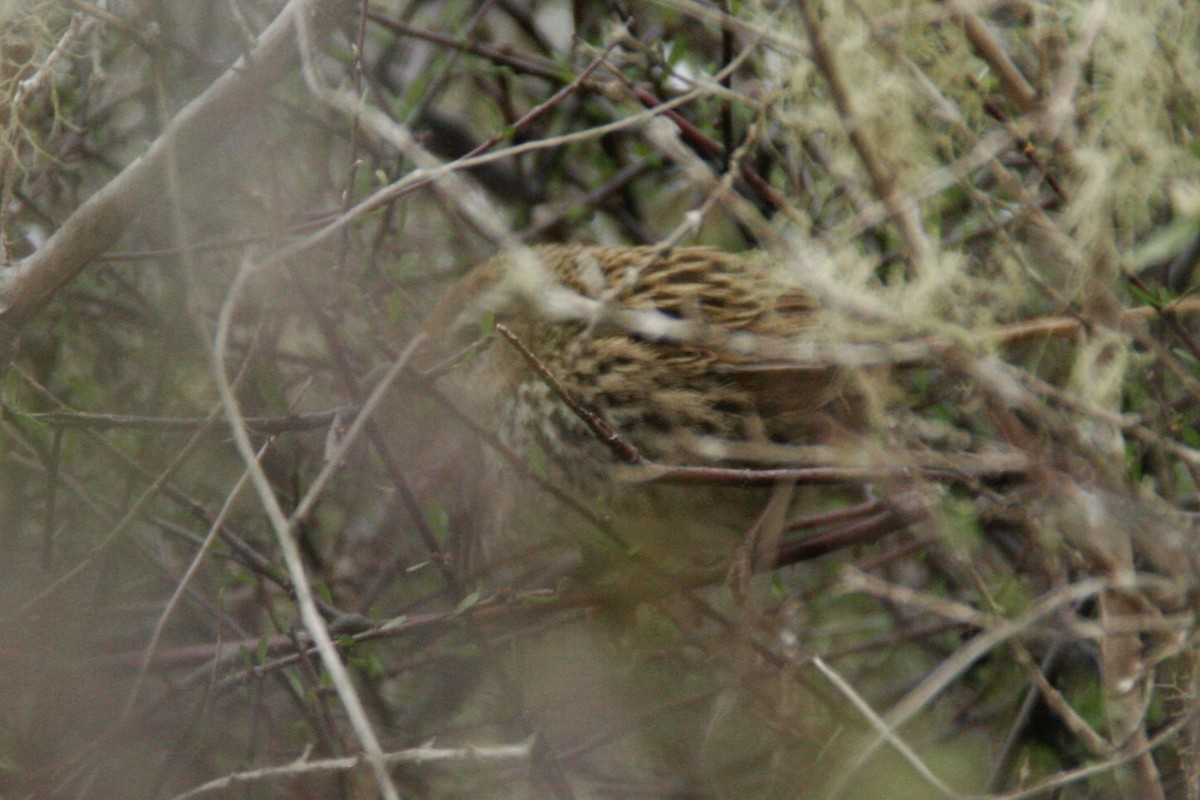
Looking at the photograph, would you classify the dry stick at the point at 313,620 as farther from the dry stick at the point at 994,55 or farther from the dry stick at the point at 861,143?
the dry stick at the point at 994,55

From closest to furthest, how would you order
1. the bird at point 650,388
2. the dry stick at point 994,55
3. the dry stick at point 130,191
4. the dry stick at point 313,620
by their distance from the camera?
the dry stick at point 313,620
the dry stick at point 994,55
the dry stick at point 130,191
the bird at point 650,388

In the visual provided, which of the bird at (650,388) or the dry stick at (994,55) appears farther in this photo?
the bird at (650,388)

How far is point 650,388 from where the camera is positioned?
223 centimetres

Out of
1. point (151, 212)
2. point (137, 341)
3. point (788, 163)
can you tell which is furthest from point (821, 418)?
point (137, 341)

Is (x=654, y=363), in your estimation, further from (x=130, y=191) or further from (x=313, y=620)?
(x=313, y=620)

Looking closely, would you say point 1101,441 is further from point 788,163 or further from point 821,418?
point 788,163

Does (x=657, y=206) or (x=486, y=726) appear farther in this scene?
(x=657, y=206)

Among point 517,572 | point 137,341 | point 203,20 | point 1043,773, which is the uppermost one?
point 203,20

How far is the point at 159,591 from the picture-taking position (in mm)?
2660

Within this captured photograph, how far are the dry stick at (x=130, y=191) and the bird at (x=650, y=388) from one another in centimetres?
44

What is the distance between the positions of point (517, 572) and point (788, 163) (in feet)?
3.37

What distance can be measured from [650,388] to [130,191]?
2.89 ft

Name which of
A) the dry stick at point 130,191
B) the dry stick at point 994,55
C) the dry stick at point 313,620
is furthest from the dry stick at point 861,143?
the dry stick at point 130,191

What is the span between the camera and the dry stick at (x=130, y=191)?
6.09ft
